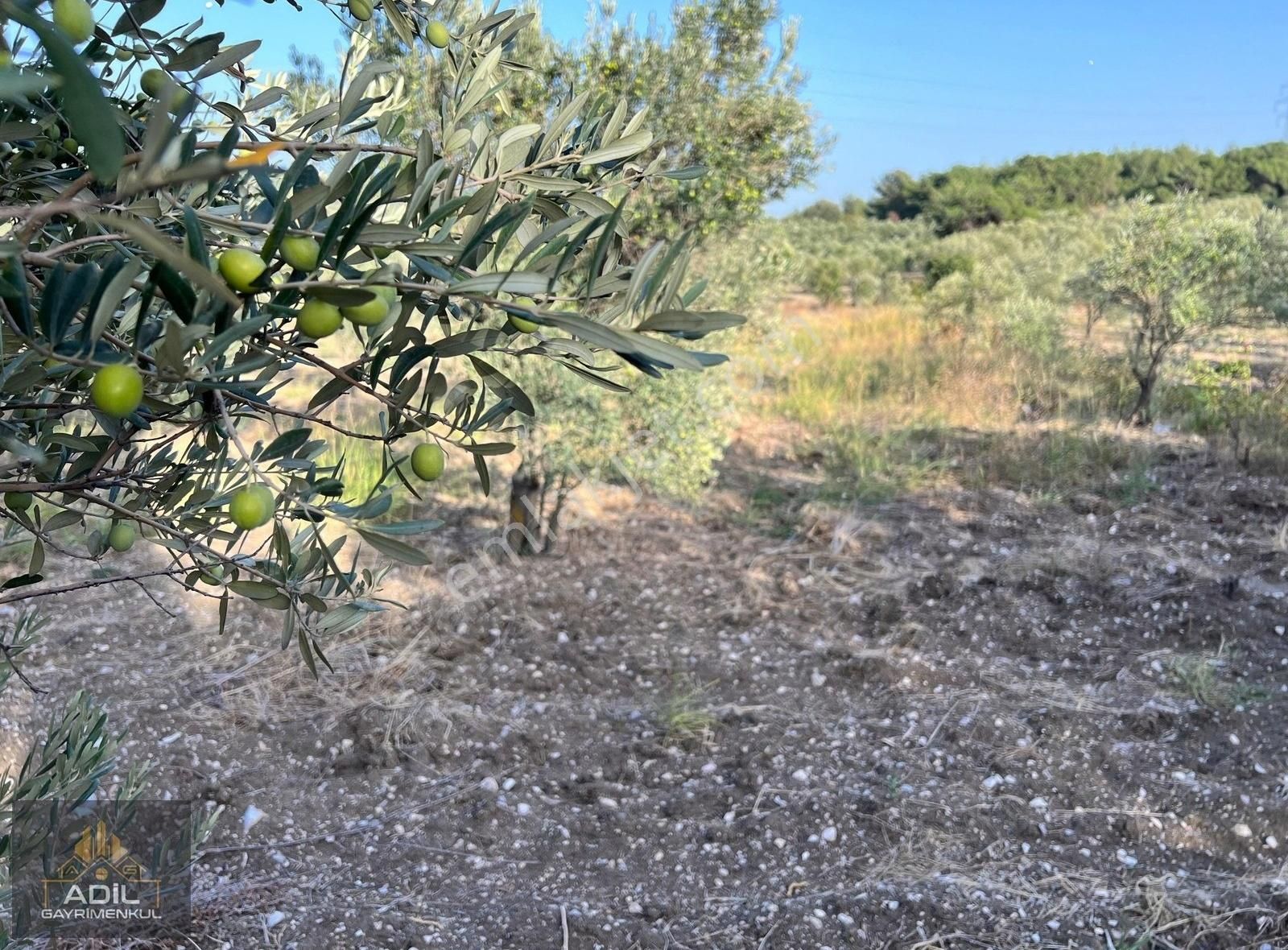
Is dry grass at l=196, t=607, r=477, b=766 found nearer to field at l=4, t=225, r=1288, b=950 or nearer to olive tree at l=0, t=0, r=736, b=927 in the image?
field at l=4, t=225, r=1288, b=950

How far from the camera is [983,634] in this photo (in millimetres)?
3748

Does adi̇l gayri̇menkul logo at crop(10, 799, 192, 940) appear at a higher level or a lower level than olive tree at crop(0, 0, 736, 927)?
lower

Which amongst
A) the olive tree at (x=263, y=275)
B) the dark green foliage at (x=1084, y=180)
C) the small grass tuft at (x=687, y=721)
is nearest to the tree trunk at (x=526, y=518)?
the small grass tuft at (x=687, y=721)

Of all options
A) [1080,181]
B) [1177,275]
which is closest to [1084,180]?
[1080,181]

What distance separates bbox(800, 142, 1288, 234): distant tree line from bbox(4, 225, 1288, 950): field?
78.4 ft

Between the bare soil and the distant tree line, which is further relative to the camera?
the distant tree line

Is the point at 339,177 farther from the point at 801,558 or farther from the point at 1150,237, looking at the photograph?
the point at 1150,237

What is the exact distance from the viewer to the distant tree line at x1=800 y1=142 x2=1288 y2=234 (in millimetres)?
25422

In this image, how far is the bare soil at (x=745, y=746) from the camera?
7.20 feet

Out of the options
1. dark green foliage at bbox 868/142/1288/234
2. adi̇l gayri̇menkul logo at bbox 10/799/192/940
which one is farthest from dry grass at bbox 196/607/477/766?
dark green foliage at bbox 868/142/1288/234

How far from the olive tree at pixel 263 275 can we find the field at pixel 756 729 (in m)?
0.27

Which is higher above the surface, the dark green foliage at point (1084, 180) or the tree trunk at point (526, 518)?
the dark green foliage at point (1084, 180)

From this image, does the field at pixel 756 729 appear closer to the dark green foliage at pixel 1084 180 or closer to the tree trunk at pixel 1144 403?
the tree trunk at pixel 1144 403

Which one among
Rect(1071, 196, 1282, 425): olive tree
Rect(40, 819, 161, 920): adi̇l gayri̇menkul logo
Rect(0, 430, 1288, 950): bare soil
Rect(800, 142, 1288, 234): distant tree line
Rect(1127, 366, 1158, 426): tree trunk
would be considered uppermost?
Rect(800, 142, 1288, 234): distant tree line
